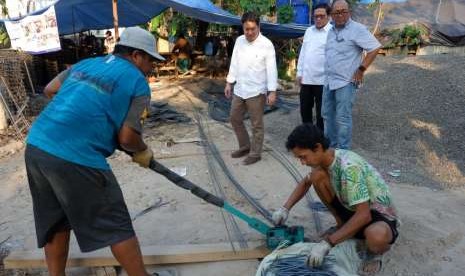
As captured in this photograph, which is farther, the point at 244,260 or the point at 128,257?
the point at 244,260

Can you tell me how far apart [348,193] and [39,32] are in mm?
5853

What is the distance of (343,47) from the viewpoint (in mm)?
4109

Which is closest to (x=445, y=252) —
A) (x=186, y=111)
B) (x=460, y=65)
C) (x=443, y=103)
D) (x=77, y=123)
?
(x=77, y=123)

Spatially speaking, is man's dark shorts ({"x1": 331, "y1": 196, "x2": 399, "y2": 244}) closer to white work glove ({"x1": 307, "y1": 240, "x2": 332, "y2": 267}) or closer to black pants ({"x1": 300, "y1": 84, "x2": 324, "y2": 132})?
white work glove ({"x1": 307, "y1": 240, "x2": 332, "y2": 267})

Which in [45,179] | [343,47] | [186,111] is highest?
[343,47]

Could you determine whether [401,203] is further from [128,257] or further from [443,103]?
[443,103]

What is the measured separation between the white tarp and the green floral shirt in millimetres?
5402

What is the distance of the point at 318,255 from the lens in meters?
2.16

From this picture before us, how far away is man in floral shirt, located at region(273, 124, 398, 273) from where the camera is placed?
88.0 inches

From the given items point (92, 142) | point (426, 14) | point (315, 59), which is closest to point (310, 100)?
point (315, 59)

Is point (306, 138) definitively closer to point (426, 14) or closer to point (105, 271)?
point (105, 271)

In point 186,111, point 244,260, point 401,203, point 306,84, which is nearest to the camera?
point 244,260

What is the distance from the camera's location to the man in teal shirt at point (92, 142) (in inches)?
79.3

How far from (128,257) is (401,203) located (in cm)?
246
